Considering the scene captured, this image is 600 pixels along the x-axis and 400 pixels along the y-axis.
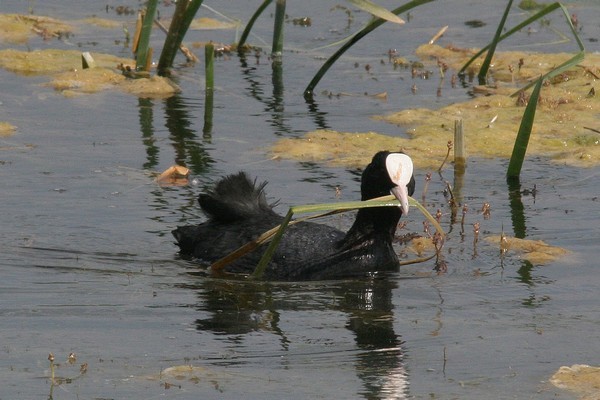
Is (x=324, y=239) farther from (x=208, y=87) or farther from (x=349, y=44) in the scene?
(x=208, y=87)

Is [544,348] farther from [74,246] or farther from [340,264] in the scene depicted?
[74,246]

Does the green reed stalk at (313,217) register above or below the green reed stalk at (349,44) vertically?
below

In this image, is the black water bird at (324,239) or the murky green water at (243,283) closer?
the murky green water at (243,283)

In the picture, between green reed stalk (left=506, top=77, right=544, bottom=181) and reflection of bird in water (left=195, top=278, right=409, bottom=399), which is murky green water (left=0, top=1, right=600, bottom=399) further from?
green reed stalk (left=506, top=77, right=544, bottom=181)

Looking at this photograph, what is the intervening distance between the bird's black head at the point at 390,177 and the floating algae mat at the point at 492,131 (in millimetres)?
2059

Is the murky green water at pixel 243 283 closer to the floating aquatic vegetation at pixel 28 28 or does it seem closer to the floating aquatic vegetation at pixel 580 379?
the floating aquatic vegetation at pixel 580 379

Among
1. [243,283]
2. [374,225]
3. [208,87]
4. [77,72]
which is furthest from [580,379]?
[77,72]

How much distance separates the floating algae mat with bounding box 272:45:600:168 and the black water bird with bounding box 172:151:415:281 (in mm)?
1910

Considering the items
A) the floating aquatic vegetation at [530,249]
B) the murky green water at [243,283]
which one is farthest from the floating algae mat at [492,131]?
the floating aquatic vegetation at [530,249]

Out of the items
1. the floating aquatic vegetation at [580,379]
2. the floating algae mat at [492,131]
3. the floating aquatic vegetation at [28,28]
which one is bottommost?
the floating aquatic vegetation at [580,379]

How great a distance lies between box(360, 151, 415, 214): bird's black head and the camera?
21.8 ft

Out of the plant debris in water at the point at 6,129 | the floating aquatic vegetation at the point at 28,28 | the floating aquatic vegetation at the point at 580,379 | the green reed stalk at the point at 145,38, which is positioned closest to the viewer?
the floating aquatic vegetation at the point at 580,379

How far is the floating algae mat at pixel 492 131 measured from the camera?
362 inches

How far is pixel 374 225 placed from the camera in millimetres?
6922
